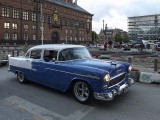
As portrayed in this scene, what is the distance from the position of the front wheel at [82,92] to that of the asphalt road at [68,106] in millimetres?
174

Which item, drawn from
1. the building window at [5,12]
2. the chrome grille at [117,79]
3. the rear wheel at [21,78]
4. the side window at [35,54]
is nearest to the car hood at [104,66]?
the chrome grille at [117,79]

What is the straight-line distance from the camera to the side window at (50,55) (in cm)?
754

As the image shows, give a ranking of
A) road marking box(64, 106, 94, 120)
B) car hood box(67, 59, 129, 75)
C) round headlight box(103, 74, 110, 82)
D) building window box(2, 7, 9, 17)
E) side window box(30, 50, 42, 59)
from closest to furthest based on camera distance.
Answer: road marking box(64, 106, 94, 120)
round headlight box(103, 74, 110, 82)
car hood box(67, 59, 129, 75)
side window box(30, 50, 42, 59)
building window box(2, 7, 9, 17)

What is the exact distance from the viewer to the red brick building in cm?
5981

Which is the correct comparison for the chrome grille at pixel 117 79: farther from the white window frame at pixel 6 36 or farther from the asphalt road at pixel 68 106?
the white window frame at pixel 6 36

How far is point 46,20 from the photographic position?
75188mm

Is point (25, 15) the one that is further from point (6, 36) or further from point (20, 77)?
point (20, 77)

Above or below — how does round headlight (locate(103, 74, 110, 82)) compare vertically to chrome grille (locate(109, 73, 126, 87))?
above

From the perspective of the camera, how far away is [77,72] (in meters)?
6.57

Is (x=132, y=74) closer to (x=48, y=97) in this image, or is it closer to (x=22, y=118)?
(x=48, y=97)

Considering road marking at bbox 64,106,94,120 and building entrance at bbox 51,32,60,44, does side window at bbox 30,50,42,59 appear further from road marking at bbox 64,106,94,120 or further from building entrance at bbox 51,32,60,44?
building entrance at bbox 51,32,60,44

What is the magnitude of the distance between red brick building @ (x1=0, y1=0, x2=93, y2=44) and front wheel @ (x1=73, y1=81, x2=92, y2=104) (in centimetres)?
3674

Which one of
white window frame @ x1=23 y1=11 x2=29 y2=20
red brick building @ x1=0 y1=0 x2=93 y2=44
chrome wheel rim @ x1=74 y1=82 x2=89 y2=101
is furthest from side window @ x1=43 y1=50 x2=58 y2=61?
white window frame @ x1=23 y1=11 x2=29 y2=20

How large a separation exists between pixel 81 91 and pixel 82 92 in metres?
0.05
